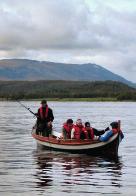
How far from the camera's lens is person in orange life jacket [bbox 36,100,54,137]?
103 feet

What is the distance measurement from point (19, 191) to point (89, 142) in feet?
34.5

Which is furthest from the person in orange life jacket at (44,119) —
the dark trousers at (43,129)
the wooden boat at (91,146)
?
the wooden boat at (91,146)

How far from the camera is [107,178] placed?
21156 millimetres

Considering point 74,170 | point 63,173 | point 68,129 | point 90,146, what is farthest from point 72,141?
point 63,173

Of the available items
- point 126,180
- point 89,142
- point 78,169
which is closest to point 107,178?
point 126,180

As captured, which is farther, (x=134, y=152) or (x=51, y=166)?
(x=134, y=152)

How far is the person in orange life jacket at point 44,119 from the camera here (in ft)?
103

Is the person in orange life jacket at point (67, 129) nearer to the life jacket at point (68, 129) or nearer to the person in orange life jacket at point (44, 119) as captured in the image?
the life jacket at point (68, 129)

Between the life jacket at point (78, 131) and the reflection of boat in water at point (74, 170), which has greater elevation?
the life jacket at point (78, 131)

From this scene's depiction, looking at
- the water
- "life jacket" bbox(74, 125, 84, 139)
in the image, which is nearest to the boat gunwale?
"life jacket" bbox(74, 125, 84, 139)

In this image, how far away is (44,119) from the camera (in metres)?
31.8

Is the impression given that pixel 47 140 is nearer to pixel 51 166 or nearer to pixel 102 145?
pixel 102 145

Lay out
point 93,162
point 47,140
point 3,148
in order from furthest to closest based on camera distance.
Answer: point 3,148 → point 47,140 → point 93,162

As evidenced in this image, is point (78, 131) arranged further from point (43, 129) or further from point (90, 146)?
point (43, 129)
